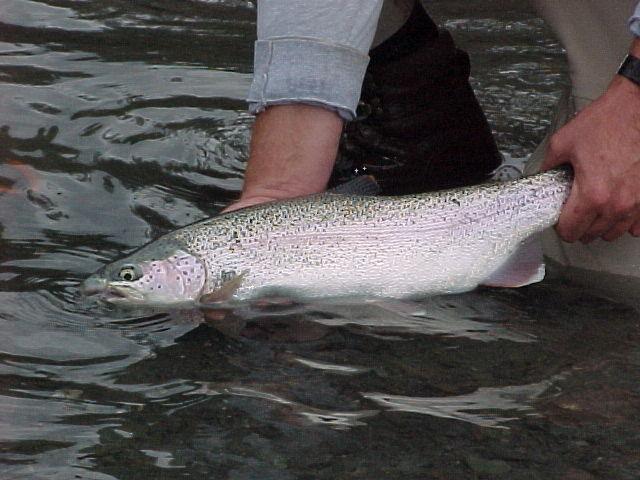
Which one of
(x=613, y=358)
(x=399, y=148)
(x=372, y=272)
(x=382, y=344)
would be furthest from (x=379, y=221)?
(x=399, y=148)

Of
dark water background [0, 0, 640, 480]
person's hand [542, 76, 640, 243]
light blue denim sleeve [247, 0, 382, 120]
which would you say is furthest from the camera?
light blue denim sleeve [247, 0, 382, 120]

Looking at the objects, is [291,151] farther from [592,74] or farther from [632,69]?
[592,74]

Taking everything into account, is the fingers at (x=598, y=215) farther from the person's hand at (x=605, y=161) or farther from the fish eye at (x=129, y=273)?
the fish eye at (x=129, y=273)

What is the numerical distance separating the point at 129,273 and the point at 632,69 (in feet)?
4.45

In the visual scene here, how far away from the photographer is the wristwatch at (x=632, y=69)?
2.87 meters

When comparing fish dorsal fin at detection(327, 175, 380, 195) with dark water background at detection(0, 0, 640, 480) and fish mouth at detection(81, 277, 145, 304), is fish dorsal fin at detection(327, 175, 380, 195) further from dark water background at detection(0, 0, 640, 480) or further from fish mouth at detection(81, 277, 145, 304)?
fish mouth at detection(81, 277, 145, 304)

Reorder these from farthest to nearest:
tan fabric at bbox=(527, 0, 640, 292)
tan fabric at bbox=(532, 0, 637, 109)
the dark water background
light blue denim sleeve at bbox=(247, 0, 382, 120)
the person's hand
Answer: tan fabric at bbox=(532, 0, 637, 109) < tan fabric at bbox=(527, 0, 640, 292) < light blue denim sleeve at bbox=(247, 0, 382, 120) < the person's hand < the dark water background

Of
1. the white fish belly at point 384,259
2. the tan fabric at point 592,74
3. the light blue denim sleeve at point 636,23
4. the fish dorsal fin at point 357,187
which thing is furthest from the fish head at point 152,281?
the light blue denim sleeve at point 636,23

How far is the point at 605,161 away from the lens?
2805 mm

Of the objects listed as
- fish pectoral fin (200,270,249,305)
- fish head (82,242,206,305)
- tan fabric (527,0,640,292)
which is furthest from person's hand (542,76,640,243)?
fish head (82,242,206,305)

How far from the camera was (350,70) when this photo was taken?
118 inches

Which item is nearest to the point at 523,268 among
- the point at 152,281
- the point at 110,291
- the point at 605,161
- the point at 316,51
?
the point at 605,161

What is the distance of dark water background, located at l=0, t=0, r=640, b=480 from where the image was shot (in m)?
2.16

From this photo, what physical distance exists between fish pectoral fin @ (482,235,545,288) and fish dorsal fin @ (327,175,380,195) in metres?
0.39
